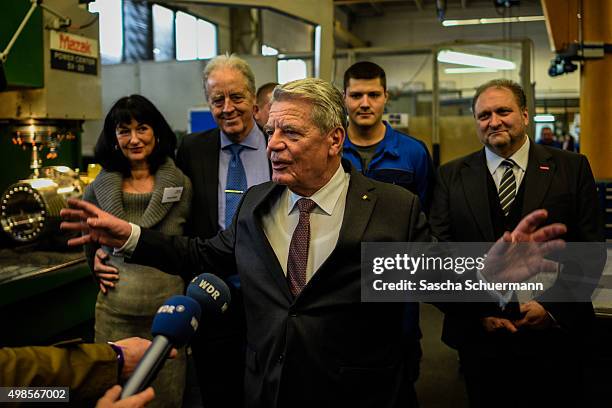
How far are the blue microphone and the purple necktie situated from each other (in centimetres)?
19

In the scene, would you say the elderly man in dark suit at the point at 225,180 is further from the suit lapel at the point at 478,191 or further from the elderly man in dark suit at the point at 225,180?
the suit lapel at the point at 478,191

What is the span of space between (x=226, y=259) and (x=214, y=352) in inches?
24.0

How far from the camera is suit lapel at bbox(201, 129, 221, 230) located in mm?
2355

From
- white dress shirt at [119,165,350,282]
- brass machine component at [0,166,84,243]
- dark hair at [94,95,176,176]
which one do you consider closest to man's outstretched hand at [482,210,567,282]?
white dress shirt at [119,165,350,282]

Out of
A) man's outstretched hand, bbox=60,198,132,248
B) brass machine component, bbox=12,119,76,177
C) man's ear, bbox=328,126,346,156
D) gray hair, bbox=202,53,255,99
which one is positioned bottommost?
man's outstretched hand, bbox=60,198,132,248

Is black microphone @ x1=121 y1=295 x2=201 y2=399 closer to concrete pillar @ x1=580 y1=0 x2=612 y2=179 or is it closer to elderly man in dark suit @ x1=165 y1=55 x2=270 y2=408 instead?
elderly man in dark suit @ x1=165 y1=55 x2=270 y2=408

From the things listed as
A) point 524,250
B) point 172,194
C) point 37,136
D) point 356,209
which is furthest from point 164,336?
point 37,136

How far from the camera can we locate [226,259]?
189 centimetres

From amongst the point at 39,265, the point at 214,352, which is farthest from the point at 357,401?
the point at 39,265

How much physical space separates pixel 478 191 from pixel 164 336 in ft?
4.15

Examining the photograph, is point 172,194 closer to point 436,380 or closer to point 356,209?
point 356,209

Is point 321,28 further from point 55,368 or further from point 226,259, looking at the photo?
point 55,368

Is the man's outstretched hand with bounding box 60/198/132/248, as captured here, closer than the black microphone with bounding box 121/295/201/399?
No

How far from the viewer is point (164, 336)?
46.6 inches
